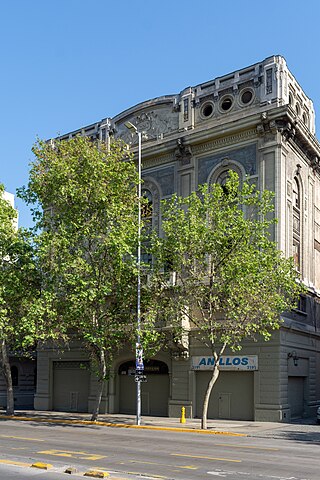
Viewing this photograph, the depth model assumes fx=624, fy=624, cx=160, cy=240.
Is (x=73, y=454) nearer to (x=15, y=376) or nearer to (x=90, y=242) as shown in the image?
(x=90, y=242)

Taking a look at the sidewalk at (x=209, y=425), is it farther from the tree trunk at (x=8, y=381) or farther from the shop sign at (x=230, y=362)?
the shop sign at (x=230, y=362)

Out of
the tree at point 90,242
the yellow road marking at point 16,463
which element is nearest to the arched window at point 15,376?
the tree at point 90,242

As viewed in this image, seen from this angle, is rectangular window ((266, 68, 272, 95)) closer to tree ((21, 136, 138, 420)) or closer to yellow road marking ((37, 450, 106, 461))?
tree ((21, 136, 138, 420))

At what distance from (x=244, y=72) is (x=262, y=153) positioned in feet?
16.3

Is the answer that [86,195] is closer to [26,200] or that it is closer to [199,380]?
[26,200]

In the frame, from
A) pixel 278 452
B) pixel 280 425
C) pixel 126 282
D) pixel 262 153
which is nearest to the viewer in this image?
pixel 278 452

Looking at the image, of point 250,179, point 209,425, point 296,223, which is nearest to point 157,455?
point 209,425

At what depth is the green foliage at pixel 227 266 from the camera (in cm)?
2697

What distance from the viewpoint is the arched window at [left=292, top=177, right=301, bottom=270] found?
34.0 metres

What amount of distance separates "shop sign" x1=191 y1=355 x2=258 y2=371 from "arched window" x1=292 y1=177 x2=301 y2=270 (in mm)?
6208

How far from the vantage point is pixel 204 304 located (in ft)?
106

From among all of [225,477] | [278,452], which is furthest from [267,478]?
[278,452]

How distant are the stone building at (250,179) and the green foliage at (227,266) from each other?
153 inches

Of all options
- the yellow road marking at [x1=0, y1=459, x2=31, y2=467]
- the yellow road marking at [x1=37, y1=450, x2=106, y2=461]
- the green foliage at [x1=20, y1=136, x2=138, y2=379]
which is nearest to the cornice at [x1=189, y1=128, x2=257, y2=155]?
the green foliage at [x1=20, y1=136, x2=138, y2=379]
